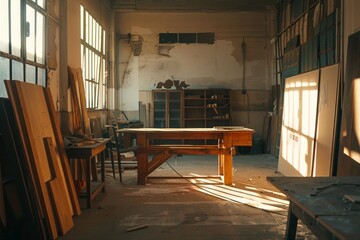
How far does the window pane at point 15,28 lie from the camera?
3.89 metres

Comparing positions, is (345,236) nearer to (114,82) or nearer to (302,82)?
(302,82)

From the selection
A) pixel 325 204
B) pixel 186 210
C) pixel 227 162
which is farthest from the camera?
pixel 227 162

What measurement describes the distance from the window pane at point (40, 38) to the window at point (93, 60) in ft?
6.76

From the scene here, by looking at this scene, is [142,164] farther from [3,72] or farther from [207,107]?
[207,107]

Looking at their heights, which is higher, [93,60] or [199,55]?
[199,55]

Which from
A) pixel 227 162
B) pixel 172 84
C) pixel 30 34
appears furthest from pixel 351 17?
pixel 172 84

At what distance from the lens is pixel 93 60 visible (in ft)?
26.1

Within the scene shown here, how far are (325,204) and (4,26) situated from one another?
3.50 m

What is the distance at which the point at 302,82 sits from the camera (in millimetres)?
5965

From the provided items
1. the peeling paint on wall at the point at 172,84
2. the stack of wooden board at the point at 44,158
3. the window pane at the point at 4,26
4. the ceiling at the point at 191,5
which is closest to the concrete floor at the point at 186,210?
the stack of wooden board at the point at 44,158

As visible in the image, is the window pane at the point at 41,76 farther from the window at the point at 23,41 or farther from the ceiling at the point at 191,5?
the ceiling at the point at 191,5

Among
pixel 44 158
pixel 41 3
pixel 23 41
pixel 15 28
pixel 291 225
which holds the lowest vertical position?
pixel 291 225

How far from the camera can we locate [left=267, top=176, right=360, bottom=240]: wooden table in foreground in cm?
152

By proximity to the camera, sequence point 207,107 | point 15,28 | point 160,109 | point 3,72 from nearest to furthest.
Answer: point 3,72 → point 15,28 → point 207,107 → point 160,109
